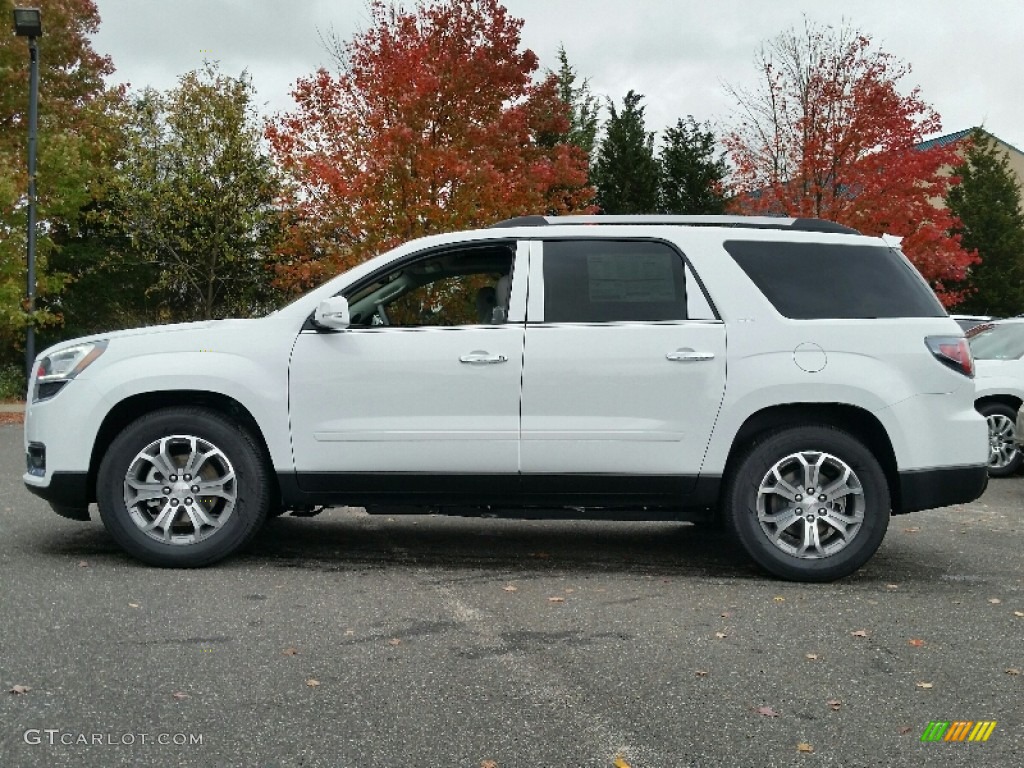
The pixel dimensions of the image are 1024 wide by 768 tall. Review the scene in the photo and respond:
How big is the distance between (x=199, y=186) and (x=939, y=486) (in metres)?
28.2

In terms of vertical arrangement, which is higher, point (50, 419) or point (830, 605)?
point (50, 419)

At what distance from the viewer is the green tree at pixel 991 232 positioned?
47969 millimetres

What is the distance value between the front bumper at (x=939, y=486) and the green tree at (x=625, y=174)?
37.6 m

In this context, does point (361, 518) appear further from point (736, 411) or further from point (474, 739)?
point (474, 739)

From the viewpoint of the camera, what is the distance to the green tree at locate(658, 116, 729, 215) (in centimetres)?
4500

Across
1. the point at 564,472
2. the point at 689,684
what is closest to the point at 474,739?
the point at 689,684

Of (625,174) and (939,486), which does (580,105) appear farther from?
(939,486)

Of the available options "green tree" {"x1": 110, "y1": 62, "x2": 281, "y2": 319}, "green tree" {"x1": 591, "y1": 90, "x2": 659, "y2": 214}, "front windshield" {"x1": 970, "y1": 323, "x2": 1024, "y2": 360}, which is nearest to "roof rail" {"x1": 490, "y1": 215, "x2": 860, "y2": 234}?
"front windshield" {"x1": 970, "y1": 323, "x2": 1024, "y2": 360}

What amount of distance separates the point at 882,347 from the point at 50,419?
459 cm

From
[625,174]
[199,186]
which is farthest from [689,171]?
[199,186]

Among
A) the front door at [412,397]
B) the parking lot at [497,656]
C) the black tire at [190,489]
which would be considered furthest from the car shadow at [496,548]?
the front door at [412,397]

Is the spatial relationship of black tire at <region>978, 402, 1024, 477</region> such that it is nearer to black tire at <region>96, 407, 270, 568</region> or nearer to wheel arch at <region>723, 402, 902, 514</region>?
wheel arch at <region>723, 402, 902, 514</region>

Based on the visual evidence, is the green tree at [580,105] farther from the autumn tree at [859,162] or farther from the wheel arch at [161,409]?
the wheel arch at [161,409]

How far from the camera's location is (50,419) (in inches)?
264
